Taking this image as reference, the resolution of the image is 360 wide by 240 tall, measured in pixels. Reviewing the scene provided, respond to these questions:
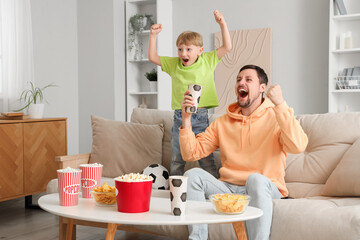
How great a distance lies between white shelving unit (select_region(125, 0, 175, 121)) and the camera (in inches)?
196

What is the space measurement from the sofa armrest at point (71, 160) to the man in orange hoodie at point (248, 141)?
3.13ft

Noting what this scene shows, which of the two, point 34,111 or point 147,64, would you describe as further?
point 147,64

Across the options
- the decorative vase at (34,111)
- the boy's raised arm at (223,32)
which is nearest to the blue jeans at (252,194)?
the boy's raised arm at (223,32)

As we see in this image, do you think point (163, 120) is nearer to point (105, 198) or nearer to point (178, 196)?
point (105, 198)

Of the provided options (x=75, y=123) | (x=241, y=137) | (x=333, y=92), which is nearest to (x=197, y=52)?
(x=241, y=137)

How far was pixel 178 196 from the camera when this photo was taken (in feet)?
5.04

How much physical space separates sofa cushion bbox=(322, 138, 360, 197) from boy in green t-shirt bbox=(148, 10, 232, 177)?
2.21 feet

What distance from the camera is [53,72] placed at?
4977 millimetres

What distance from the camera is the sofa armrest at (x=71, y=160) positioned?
2924 millimetres

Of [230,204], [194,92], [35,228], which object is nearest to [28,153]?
[35,228]

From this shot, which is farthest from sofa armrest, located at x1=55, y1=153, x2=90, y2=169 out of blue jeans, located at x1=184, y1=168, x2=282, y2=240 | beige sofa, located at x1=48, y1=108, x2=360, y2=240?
blue jeans, located at x1=184, y1=168, x2=282, y2=240

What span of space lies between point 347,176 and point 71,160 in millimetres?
1727

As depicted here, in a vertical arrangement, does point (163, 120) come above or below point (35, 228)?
above

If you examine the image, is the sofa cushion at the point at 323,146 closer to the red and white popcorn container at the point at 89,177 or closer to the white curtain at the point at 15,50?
the red and white popcorn container at the point at 89,177
